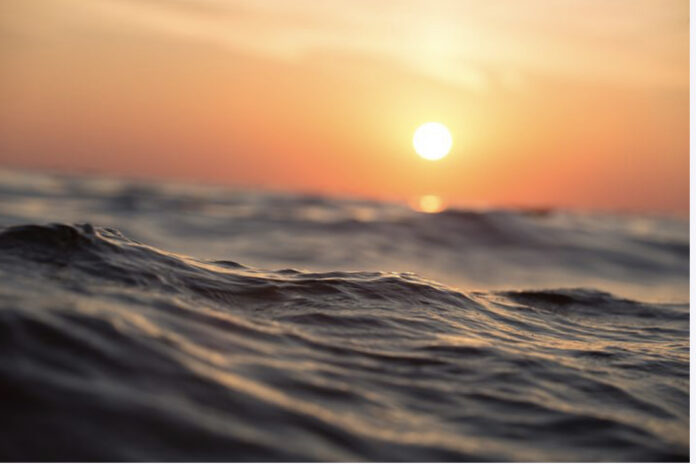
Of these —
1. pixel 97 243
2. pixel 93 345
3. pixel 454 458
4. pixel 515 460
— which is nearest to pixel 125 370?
pixel 93 345

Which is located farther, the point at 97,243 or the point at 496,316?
the point at 496,316

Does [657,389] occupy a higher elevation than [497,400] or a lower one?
higher

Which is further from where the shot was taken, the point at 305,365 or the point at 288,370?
Answer: the point at 305,365

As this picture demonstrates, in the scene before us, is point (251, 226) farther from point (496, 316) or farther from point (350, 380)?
point (350, 380)
